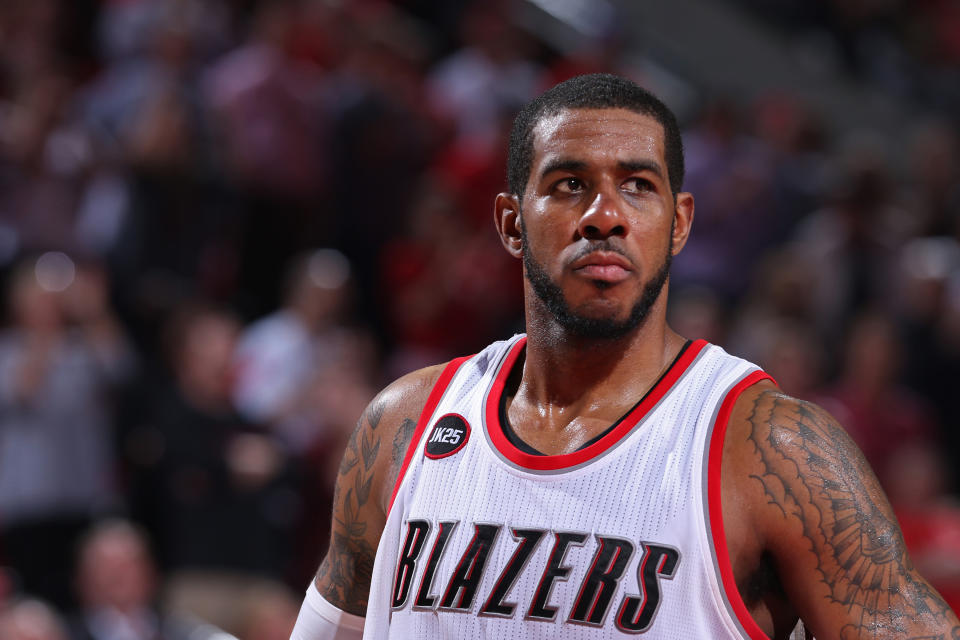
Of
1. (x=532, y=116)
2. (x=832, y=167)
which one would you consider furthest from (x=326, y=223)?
(x=532, y=116)

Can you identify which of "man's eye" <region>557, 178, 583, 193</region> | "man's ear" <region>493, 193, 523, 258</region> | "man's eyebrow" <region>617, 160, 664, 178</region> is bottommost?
"man's ear" <region>493, 193, 523, 258</region>

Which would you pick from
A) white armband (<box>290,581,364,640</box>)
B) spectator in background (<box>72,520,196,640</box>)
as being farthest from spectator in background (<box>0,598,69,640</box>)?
white armband (<box>290,581,364,640</box>)

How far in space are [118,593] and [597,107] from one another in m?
4.13

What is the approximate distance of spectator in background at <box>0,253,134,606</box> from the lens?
6.41 m

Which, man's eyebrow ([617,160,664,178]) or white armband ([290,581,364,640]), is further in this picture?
white armband ([290,581,364,640])

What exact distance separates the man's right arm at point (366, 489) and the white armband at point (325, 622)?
0.01 metres

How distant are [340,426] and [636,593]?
460 cm

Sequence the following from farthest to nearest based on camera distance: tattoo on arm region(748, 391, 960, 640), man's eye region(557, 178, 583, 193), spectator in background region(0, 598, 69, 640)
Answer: spectator in background region(0, 598, 69, 640)
man's eye region(557, 178, 583, 193)
tattoo on arm region(748, 391, 960, 640)

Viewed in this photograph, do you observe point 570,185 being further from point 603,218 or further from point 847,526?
point 847,526

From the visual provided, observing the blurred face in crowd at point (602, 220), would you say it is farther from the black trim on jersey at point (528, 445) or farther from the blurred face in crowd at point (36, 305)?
the blurred face in crowd at point (36, 305)

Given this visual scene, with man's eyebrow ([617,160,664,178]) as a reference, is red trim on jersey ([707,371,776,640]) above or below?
below

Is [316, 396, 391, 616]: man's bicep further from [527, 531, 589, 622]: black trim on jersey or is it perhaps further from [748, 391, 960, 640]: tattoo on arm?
[748, 391, 960, 640]: tattoo on arm

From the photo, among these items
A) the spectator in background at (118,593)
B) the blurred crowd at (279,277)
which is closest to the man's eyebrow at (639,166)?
the blurred crowd at (279,277)

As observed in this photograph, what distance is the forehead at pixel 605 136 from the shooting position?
2.58 m
